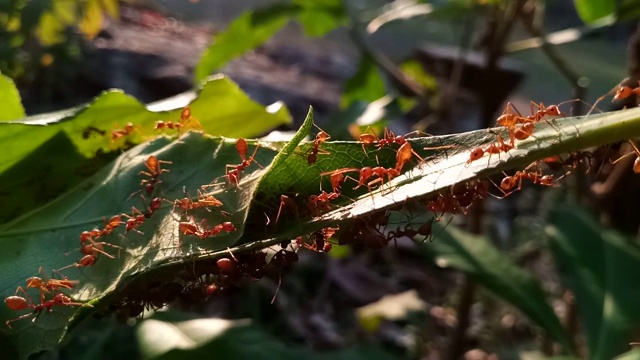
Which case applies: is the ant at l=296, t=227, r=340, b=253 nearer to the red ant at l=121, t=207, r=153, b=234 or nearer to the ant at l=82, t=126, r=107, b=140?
the red ant at l=121, t=207, r=153, b=234

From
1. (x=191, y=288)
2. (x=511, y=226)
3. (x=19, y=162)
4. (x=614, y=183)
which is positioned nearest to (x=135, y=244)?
(x=191, y=288)

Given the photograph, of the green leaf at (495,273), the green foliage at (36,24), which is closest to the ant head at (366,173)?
the green leaf at (495,273)

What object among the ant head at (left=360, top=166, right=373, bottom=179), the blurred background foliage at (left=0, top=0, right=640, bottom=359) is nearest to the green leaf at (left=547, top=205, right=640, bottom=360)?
the blurred background foliage at (left=0, top=0, right=640, bottom=359)

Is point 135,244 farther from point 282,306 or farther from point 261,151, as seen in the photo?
point 282,306

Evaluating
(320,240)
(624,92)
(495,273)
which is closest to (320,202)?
(320,240)

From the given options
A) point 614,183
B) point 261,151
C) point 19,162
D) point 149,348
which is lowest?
point 149,348

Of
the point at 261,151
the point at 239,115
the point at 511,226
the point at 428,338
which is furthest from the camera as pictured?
the point at 511,226
